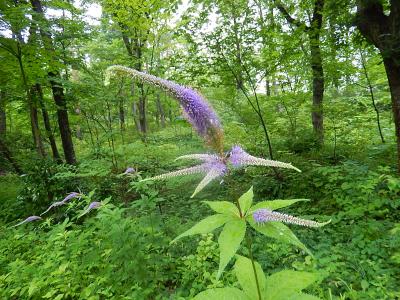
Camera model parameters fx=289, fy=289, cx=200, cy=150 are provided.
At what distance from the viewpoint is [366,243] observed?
3.61 metres

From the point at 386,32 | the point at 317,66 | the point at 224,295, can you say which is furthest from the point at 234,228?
the point at 317,66

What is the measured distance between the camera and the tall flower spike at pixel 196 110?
1.10 meters

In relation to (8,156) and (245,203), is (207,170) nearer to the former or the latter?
(245,203)

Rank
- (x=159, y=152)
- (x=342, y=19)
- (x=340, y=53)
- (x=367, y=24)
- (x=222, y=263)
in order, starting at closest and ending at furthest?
(x=222, y=263) < (x=367, y=24) < (x=342, y=19) < (x=159, y=152) < (x=340, y=53)

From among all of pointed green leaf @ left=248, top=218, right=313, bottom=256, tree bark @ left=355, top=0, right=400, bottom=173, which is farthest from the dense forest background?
pointed green leaf @ left=248, top=218, right=313, bottom=256

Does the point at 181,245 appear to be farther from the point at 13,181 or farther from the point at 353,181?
the point at 13,181

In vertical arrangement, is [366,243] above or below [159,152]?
below

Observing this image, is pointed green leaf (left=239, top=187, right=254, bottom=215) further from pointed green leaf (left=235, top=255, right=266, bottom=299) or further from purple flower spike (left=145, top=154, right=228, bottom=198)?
pointed green leaf (left=235, top=255, right=266, bottom=299)

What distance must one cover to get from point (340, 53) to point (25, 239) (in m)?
7.51

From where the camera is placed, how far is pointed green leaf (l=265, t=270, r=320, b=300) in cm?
123

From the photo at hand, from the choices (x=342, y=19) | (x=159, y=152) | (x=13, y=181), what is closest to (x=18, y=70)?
(x=159, y=152)

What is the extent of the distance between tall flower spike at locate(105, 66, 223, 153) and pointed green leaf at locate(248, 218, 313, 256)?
349 millimetres

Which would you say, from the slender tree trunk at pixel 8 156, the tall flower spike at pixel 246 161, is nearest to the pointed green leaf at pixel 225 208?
the tall flower spike at pixel 246 161

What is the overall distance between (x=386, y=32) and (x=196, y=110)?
455cm
